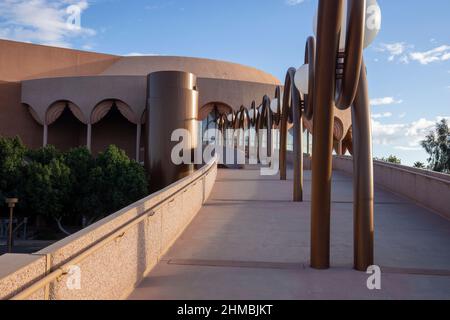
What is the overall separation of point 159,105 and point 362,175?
22960mm

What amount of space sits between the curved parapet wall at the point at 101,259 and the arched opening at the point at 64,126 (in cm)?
3848

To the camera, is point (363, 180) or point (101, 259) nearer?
point (101, 259)

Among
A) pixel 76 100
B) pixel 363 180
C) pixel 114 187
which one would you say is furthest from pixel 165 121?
pixel 363 180

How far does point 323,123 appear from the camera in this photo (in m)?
5.43

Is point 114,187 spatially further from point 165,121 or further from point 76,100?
point 76,100

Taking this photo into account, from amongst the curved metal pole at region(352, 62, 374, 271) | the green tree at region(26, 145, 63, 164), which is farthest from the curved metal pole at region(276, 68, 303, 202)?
the green tree at region(26, 145, 63, 164)

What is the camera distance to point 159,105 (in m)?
27.3

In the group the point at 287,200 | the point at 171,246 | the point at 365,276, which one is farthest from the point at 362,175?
the point at 287,200

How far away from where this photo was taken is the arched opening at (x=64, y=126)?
4194cm

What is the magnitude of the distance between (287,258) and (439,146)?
32.0 m

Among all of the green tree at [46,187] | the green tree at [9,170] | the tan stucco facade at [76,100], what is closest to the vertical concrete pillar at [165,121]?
the green tree at [46,187]

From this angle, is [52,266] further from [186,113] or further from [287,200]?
[186,113]

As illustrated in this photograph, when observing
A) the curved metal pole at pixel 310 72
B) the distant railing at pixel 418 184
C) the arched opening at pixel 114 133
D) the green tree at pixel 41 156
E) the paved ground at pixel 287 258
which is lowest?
the paved ground at pixel 287 258

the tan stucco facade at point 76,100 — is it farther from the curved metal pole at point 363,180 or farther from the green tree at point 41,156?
the curved metal pole at point 363,180
